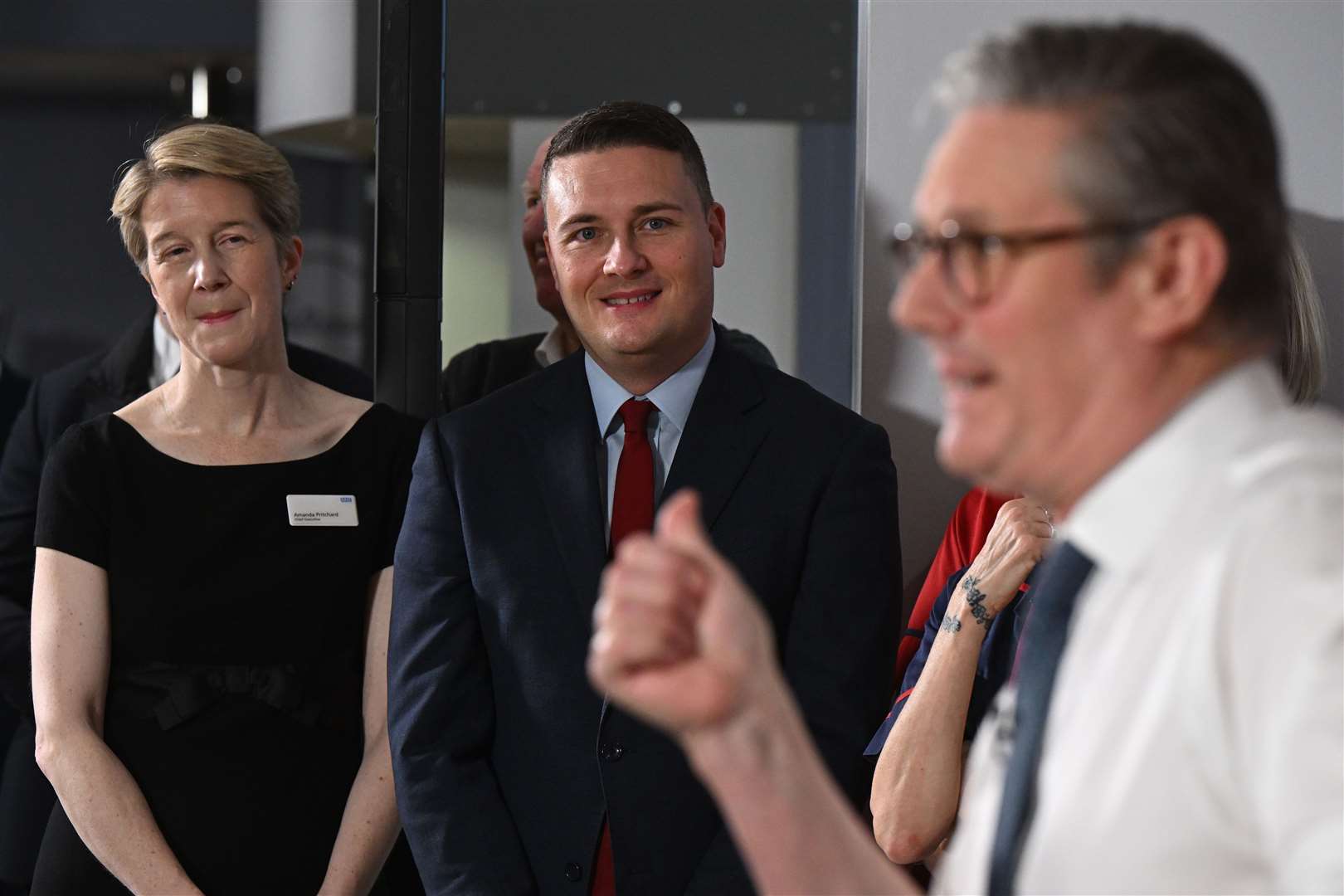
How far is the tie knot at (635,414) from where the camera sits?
7.91ft

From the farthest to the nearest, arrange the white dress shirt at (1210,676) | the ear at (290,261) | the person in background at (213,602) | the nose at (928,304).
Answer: the ear at (290,261) < the person in background at (213,602) < the nose at (928,304) < the white dress shirt at (1210,676)

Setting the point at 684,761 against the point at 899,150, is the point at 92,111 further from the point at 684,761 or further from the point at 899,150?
the point at 684,761

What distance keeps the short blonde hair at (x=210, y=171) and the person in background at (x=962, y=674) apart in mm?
1314

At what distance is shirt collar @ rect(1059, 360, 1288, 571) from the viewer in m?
1.08

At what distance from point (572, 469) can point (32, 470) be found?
1.25 metres

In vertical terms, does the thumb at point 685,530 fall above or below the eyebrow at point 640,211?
below

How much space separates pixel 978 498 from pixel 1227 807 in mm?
1718

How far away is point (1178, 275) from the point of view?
1.11 m

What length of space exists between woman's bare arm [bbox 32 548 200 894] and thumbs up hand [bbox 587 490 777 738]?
1.63 meters

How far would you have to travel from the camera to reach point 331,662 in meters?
2.56

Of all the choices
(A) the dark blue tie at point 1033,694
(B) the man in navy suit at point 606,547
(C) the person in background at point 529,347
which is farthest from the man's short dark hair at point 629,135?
(A) the dark blue tie at point 1033,694

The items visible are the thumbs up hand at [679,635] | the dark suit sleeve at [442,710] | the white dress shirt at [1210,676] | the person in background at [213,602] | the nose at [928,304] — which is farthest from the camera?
the person in background at [213,602]

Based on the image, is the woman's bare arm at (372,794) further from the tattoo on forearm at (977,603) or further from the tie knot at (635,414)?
the tattoo on forearm at (977,603)

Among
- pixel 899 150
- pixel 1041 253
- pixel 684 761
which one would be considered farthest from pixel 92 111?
pixel 1041 253
